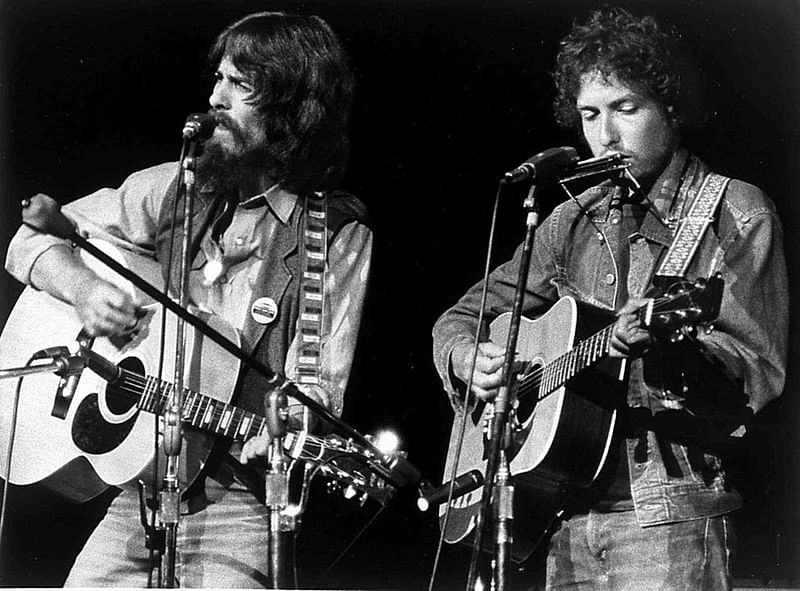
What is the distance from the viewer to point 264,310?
11.3 feet

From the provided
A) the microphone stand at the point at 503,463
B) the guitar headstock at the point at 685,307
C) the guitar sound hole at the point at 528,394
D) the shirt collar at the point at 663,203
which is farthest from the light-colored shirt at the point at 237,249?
the guitar headstock at the point at 685,307

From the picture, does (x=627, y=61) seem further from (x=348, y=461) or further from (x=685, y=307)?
(x=348, y=461)

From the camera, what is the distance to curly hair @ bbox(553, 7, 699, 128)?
11.4 ft

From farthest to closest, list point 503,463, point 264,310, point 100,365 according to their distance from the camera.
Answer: point 264,310
point 100,365
point 503,463

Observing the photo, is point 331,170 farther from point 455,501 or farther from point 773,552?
point 773,552

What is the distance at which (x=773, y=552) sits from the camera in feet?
11.1

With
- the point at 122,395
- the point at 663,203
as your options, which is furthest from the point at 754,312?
the point at 122,395

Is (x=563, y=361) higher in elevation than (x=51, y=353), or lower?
lower

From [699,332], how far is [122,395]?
1639mm

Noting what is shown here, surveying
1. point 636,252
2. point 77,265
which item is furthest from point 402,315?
point 77,265

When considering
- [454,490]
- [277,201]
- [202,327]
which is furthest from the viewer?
[277,201]

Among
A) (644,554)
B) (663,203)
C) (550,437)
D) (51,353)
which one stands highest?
(663,203)

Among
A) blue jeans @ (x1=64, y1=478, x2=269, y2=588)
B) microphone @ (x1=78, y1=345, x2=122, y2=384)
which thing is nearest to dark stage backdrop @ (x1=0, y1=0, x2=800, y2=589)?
blue jeans @ (x1=64, y1=478, x2=269, y2=588)

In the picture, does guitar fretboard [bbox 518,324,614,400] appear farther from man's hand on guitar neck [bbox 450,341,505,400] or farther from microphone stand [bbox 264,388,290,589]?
microphone stand [bbox 264,388,290,589]
